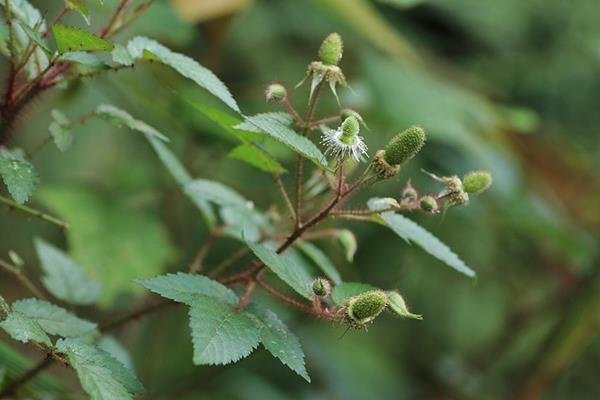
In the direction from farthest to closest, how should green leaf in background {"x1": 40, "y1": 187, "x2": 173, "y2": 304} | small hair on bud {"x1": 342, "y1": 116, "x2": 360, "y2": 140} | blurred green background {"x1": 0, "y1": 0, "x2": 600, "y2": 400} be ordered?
blurred green background {"x1": 0, "y1": 0, "x2": 600, "y2": 400} → green leaf in background {"x1": 40, "y1": 187, "x2": 173, "y2": 304} → small hair on bud {"x1": 342, "y1": 116, "x2": 360, "y2": 140}

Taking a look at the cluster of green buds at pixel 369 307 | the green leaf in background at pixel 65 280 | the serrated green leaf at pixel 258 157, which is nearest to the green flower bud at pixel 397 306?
the cluster of green buds at pixel 369 307

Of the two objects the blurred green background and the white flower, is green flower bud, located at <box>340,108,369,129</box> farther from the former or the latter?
the blurred green background

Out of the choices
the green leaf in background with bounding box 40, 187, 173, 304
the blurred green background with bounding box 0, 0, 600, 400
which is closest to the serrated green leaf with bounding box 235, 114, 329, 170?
the blurred green background with bounding box 0, 0, 600, 400

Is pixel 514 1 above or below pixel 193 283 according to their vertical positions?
above

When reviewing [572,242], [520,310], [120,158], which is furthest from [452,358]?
[120,158]

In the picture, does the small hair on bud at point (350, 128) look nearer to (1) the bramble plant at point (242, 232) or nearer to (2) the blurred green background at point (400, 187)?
(1) the bramble plant at point (242, 232)

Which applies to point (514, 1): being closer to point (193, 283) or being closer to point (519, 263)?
point (519, 263)

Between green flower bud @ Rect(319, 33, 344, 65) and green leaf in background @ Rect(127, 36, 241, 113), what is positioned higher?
green flower bud @ Rect(319, 33, 344, 65)
